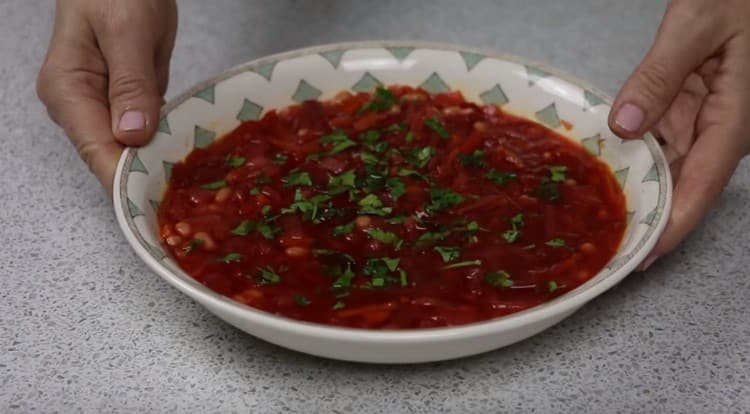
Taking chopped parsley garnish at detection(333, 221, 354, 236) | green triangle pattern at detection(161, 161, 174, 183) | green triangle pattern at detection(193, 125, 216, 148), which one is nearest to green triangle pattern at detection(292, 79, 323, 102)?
green triangle pattern at detection(193, 125, 216, 148)

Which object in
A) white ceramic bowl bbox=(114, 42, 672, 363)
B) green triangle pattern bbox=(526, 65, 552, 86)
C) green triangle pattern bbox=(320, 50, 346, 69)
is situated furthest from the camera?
green triangle pattern bbox=(320, 50, 346, 69)

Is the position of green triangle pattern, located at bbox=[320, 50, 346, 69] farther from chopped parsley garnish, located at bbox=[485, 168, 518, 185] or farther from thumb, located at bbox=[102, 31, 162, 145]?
chopped parsley garnish, located at bbox=[485, 168, 518, 185]

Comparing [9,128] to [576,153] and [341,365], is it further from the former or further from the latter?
[576,153]

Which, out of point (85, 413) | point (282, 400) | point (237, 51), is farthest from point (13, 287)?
point (237, 51)

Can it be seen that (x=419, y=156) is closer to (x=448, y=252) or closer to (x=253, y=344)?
(x=448, y=252)

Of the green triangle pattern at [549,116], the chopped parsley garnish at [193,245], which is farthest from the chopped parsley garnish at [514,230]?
the chopped parsley garnish at [193,245]
